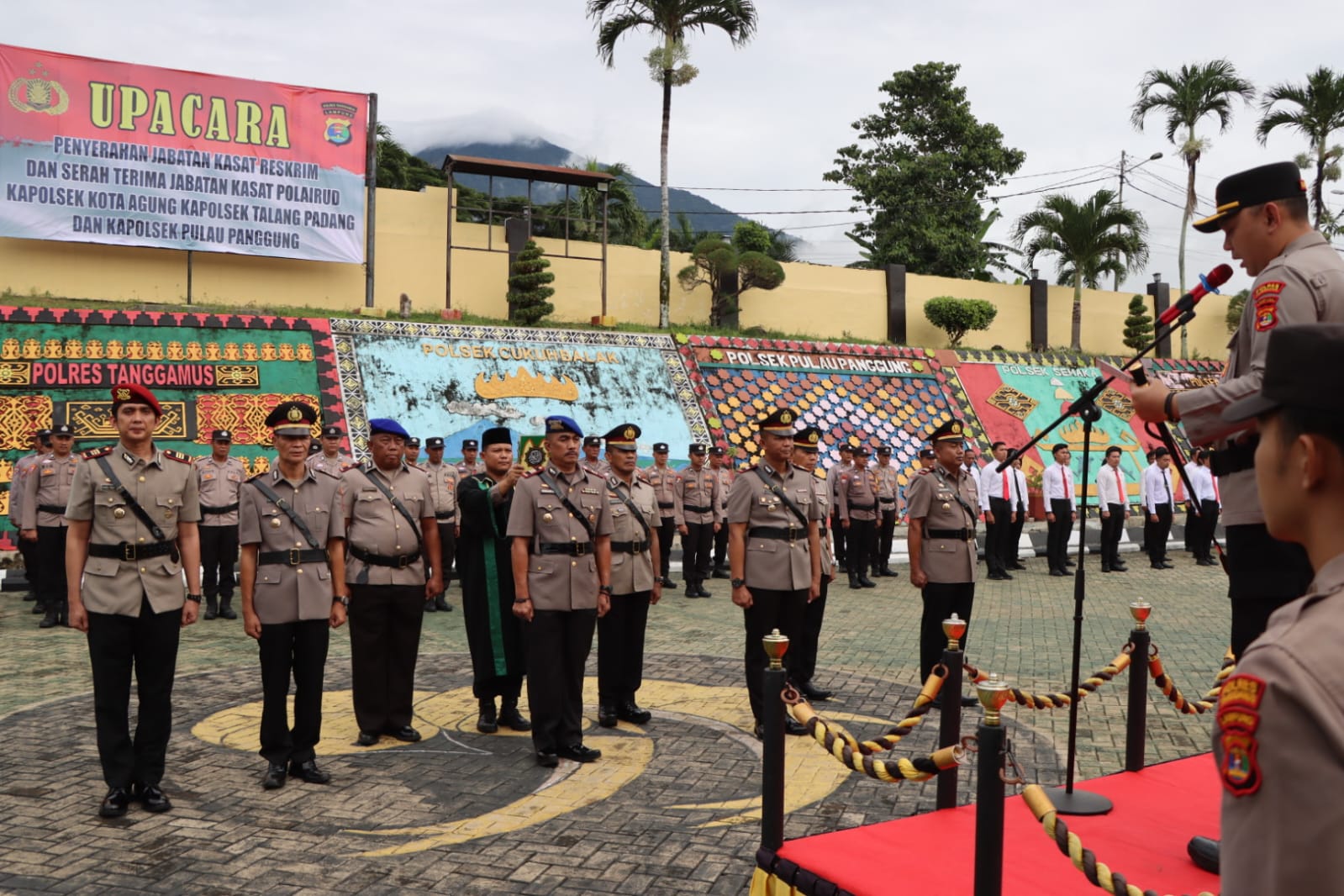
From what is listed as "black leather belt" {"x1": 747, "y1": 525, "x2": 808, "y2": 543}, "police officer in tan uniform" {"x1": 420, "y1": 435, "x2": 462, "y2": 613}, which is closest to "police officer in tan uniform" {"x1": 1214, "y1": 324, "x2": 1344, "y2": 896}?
"black leather belt" {"x1": 747, "y1": 525, "x2": 808, "y2": 543}

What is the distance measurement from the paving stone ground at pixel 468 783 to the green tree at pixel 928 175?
A: 1011 inches

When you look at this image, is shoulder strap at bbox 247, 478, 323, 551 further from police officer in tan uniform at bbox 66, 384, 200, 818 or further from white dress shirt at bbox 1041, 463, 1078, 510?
white dress shirt at bbox 1041, 463, 1078, 510

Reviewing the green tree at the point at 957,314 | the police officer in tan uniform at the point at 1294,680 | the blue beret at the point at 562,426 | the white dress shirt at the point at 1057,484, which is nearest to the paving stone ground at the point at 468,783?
the blue beret at the point at 562,426

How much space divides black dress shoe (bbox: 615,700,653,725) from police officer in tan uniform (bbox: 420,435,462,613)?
5.01 m

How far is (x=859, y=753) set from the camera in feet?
11.5

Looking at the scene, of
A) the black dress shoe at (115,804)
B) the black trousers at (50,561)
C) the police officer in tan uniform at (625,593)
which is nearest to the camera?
the black dress shoe at (115,804)

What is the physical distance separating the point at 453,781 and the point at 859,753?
8.97 feet

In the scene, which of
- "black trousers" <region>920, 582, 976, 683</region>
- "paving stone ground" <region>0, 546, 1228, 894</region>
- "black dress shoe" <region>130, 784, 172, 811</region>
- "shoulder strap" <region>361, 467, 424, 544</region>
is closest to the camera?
"paving stone ground" <region>0, 546, 1228, 894</region>

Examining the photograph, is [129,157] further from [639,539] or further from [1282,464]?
[1282,464]

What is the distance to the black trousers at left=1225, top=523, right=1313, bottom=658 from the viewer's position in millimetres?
3043

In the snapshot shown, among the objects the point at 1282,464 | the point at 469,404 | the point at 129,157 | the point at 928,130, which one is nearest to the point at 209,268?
the point at 129,157

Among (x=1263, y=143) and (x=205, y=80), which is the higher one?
(x=1263, y=143)

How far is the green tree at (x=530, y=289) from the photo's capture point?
70.5ft

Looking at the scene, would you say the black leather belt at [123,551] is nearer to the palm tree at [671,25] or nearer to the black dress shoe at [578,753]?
the black dress shoe at [578,753]
